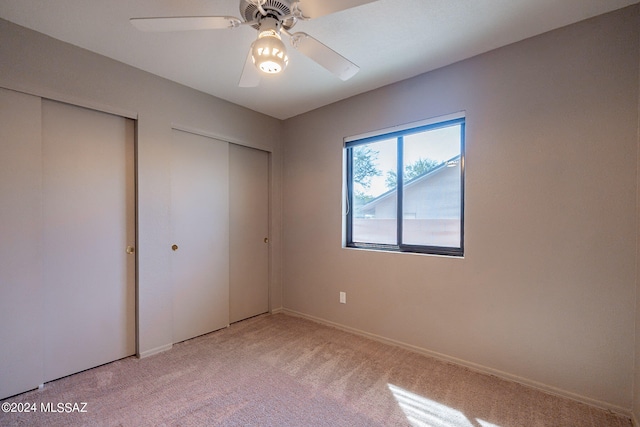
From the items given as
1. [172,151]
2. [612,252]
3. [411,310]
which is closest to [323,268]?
[411,310]

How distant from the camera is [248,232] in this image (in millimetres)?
3385

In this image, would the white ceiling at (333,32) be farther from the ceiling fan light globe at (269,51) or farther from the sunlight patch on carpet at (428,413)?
A: the sunlight patch on carpet at (428,413)

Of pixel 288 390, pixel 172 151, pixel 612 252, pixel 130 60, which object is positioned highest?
pixel 130 60

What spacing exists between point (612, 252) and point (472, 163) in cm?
100

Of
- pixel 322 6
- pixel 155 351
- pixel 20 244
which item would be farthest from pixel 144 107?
pixel 155 351

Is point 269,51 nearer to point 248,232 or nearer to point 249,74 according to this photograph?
point 249,74

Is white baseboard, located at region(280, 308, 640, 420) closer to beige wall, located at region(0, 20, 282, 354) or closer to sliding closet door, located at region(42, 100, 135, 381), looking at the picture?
beige wall, located at region(0, 20, 282, 354)

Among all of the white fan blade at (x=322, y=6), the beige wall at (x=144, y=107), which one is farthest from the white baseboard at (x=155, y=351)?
the white fan blade at (x=322, y=6)

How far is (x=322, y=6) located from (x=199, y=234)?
233 cm

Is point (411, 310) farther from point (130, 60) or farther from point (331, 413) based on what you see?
point (130, 60)

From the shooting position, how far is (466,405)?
180 centimetres

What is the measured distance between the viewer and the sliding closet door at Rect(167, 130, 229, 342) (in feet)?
8.91

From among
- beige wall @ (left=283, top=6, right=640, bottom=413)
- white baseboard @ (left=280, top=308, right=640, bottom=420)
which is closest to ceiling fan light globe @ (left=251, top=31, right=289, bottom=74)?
beige wall @ (left=283, top=6, right=640, bottom=413)

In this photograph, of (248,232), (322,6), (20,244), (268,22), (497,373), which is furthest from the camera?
(248,232)
